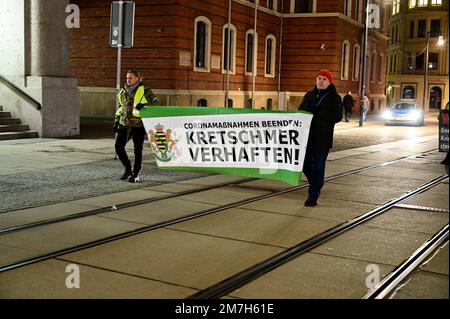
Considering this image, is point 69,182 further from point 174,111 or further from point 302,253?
point 302,253

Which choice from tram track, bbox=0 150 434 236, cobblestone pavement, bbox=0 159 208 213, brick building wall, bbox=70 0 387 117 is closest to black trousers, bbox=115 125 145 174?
cobblestone pavement, bbox=0 159 208 213

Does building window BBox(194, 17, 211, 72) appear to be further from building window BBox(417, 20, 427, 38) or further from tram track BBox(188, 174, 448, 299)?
building window BBox(417, 20, 427, 38)

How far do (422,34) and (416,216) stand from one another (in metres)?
76.3

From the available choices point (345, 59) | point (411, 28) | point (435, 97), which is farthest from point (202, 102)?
point (411, 28)

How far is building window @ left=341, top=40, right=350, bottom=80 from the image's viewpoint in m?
43.0

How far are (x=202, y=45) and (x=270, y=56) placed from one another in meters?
9.59

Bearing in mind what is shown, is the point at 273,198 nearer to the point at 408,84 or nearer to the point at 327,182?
the point at 327,182

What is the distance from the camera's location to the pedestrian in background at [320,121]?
902 centimetres

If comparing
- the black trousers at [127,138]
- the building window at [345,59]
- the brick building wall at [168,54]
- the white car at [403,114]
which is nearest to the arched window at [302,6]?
the brick building wall at [168,54]

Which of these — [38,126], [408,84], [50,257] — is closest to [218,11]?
[38,126]

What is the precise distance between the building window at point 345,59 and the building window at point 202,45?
14.3 meters

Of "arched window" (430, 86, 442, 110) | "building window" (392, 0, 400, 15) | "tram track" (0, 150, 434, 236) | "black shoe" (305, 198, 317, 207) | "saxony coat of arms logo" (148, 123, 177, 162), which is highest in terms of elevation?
"building window" (392, 0, 400, 15)

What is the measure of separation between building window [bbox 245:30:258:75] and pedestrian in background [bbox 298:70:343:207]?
26.6 metres

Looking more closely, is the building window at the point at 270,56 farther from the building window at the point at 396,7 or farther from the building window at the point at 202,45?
the building window at the point at 396,7
